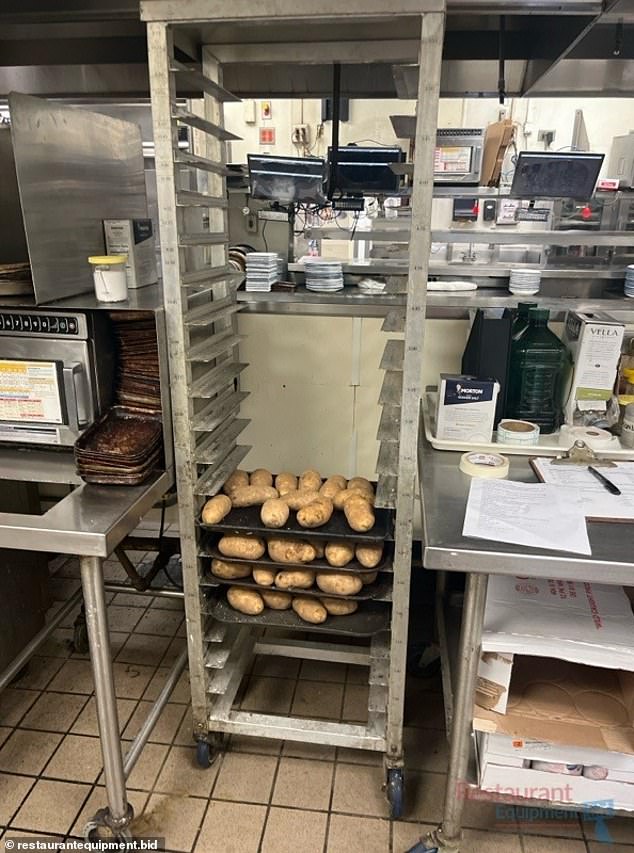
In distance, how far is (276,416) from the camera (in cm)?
240

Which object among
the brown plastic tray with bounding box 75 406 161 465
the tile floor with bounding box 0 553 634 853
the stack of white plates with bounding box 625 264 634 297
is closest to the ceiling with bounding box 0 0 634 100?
the stack of white plates with bounding box 625 264 634 297

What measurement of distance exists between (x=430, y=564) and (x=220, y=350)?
0.76 meters

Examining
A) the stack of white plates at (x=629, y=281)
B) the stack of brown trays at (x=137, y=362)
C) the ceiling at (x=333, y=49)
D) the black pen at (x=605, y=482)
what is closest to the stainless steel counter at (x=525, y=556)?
the black pen at (x=605, y=482)

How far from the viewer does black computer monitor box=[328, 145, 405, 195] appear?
83.2 inches

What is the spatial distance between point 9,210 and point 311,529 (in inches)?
50.1

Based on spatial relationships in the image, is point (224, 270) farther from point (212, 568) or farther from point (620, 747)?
point (620, 747)

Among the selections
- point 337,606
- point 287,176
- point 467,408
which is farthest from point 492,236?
point 337,606

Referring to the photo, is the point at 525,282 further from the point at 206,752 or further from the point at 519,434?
the point at 206,752

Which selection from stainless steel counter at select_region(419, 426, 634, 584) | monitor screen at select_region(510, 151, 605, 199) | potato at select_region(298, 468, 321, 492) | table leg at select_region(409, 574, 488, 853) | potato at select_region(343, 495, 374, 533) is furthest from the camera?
monitor screen at select_region(510, 151, 605, 199)

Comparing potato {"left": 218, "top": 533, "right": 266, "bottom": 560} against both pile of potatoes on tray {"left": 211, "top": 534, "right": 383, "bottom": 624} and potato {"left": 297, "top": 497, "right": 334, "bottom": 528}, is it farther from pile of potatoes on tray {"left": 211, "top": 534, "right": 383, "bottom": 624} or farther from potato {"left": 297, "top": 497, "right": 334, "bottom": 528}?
potato {"left": 297, "top": 497, "right": 334, "bottom": 528}

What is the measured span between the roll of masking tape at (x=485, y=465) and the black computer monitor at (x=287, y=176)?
1.13 meters

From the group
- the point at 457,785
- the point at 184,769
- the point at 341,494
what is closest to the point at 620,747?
the point at 457,785

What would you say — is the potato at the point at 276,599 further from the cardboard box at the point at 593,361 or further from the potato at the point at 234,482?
the cardboard box at the point at 593,361

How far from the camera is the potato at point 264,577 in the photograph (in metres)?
1.52
